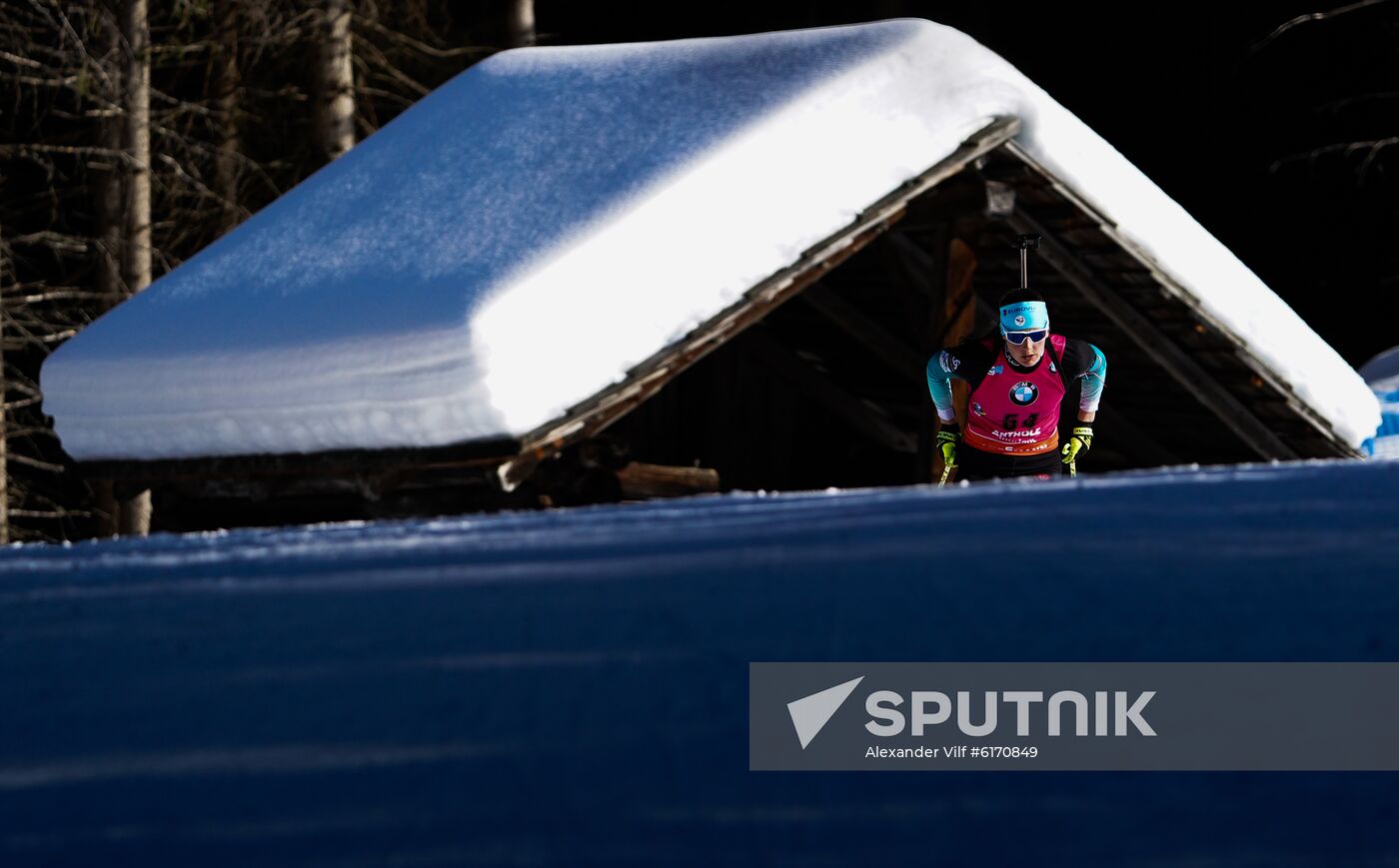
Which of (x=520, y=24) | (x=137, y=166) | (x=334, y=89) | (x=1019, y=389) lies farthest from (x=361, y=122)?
(x=1019, y=389)

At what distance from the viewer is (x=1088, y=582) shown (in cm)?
241

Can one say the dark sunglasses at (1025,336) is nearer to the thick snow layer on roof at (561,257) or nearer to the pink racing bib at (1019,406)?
the pink racing bib at (1019,406)

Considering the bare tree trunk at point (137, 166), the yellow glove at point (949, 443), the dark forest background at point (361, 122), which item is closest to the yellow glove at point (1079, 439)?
the yellow glove at point (949, 443)

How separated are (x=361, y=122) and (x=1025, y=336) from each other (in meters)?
10.4

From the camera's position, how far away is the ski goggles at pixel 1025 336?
5.60m

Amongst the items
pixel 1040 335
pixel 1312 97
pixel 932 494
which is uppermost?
pixel 1312 97

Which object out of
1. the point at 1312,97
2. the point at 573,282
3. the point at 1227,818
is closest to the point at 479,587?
the point at 1227,818

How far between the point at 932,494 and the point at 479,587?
1.04 metres

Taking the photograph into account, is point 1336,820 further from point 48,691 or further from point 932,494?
point 48,691

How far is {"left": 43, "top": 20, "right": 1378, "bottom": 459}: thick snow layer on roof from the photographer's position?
232 inches

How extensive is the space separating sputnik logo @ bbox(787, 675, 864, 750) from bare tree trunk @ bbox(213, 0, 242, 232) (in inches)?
504

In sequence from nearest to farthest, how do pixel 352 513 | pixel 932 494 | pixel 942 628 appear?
1. pixel 942 628
2. pixel 932 494
3. pixel 352 513

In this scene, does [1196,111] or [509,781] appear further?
[1196,111]

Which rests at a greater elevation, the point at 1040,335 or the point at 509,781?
the point at 1040,335
